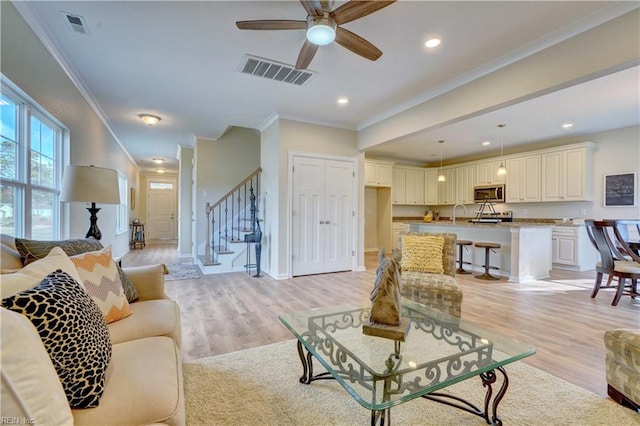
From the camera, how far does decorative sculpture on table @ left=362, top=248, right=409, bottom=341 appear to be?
1580mm

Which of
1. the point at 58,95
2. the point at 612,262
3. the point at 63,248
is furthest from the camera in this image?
the point at 612,262

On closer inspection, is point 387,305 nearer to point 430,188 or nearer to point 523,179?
point 523,179

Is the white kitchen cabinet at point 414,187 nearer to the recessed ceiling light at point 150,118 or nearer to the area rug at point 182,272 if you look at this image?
the area rug at point 182,272

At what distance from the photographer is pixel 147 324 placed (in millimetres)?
1589

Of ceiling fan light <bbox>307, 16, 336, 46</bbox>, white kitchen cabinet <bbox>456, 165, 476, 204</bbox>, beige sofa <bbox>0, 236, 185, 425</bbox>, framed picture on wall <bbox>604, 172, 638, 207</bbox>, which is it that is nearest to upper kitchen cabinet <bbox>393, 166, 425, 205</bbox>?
white kitchen cabinet <bbox>456, 165, 476, 204</bbox>

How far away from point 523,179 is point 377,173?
3.23 m

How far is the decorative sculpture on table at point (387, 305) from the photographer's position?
1.58 meters

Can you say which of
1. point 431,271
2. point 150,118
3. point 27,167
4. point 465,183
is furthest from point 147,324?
point 465,183

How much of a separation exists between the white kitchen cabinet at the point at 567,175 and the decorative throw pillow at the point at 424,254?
4.47 m

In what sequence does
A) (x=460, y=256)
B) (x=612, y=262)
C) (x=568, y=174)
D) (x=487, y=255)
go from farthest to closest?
(x=568, y=174) → (x=460, y=256) → (x=487, y=255) → (x=612, y=262)

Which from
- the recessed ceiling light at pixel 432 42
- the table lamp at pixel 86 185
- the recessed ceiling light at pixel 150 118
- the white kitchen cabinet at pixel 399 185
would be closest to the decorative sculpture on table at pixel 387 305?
the recessed ceiling light at pixel 432 42

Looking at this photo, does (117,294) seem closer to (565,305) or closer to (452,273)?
(452,273)

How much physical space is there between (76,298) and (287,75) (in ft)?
9.78

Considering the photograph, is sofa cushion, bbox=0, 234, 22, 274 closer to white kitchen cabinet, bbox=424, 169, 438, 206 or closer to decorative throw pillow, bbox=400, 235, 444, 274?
decorative throw pillow, bbox=400, 235, 444, 274
